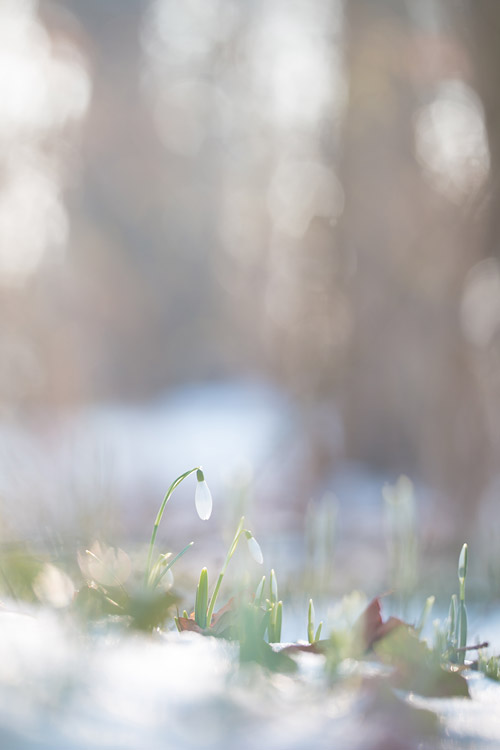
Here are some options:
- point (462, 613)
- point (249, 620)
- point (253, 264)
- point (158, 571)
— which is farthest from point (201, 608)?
point (253, 264)

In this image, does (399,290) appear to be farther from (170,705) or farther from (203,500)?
(170,705)

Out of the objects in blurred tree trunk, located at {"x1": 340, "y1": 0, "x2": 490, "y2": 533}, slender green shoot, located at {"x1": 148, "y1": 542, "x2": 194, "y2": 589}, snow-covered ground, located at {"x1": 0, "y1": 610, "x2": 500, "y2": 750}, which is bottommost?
snow-covered ground, located at {"x1": 0, "y1": 610, "x2": 500, "y2": 750}

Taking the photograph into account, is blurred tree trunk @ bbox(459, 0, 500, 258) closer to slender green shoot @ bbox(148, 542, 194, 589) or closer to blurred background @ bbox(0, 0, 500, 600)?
blurred background @ bbox(0, 0, 500, 600)

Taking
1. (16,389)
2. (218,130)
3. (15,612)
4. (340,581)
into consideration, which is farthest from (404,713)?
(218,130)

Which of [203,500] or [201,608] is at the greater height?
[203,500]

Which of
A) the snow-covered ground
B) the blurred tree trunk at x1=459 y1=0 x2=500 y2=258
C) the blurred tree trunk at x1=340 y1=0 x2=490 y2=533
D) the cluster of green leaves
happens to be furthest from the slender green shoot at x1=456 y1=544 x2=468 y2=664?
the blurred tree trunk at x1=340 y1=0 x2=490 y2=533

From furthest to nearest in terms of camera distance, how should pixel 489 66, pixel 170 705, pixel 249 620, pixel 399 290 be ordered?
pixel 399 290
pixel 489 66
pixel 249 620
pixel 170 705

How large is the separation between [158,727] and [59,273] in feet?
28.3

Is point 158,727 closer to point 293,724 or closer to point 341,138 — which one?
point 293,724

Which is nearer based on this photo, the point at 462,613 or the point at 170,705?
the point at 170,705

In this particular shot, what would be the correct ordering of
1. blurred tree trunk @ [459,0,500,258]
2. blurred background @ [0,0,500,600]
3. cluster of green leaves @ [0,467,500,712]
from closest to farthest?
cluster of green leaves @ [0,467,500,712], blurred tree trunk @ [459,0,500,258], blurred background @ [0,0,500,600]

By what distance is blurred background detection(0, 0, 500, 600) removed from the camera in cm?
372

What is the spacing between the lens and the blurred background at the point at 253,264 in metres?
3.72

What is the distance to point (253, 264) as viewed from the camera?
11.8 meters
